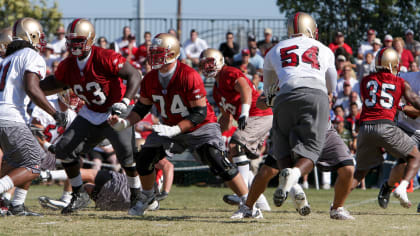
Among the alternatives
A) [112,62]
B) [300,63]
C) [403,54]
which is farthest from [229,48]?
[300,63]

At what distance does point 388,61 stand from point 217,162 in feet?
7.94

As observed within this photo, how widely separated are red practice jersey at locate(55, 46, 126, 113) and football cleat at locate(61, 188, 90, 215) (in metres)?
1.01

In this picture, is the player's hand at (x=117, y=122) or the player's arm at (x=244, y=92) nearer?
the player's hand at (x=117, y=122)

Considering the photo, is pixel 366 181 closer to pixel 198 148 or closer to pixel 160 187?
pixel 160 187

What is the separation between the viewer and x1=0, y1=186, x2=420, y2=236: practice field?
17.2 feet

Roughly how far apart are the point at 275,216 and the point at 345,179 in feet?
3.57

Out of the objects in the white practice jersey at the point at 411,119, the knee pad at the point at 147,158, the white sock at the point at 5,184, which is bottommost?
the white sock at the point at 5,184

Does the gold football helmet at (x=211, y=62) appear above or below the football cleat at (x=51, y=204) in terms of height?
above

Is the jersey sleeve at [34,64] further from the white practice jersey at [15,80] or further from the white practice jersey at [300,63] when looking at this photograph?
the white practice jersey at [300,63]

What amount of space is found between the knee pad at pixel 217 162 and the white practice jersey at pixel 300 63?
49.9 inches

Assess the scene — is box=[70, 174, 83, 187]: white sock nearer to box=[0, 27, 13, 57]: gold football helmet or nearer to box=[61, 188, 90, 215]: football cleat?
box=[61, 188, 90, 215]: football cleat

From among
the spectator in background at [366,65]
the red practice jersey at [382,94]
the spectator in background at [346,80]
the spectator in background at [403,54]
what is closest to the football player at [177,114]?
the red practice jersey at [382,94]

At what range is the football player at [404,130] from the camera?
767 centimetres

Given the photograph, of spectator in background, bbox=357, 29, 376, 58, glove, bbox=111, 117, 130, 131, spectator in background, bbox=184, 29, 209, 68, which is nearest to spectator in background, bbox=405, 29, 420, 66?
spectator in background, bbox=357, 29, 376, 58
